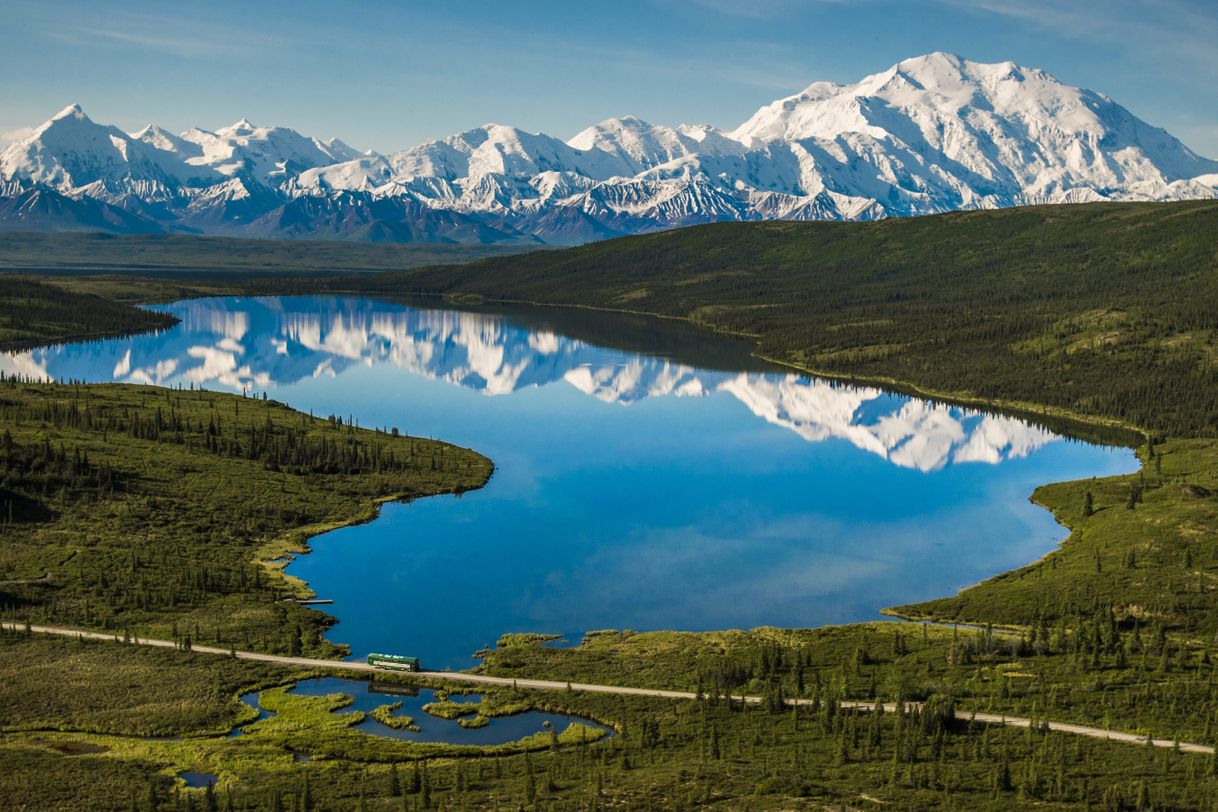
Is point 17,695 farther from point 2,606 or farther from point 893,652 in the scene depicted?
point 893,652

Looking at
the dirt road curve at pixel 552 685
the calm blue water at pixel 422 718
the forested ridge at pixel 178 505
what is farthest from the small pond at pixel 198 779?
the forested ridge at pixel 178 505

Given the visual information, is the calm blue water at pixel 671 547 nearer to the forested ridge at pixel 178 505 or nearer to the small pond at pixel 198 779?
the forested ridge at pixel 178 505

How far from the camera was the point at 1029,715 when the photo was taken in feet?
286

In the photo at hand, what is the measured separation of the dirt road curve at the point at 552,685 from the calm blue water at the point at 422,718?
2.56 metres

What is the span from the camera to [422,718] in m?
91.4

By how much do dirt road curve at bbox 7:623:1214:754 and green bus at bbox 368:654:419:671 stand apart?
0.60 m

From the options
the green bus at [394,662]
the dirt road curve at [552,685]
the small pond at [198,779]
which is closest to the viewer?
the small pond at [198,779]

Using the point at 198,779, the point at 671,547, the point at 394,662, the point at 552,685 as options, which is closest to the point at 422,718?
the point at 394,662

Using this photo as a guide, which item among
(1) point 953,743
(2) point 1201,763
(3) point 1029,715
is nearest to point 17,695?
(1) point 953,743

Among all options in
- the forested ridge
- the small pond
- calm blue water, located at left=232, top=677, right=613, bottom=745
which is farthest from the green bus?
the small pond

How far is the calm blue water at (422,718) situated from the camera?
88500 mm

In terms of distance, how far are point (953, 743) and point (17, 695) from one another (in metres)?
68.2

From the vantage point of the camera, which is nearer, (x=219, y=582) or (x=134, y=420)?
(x=219, y=582)

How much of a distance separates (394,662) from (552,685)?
13338mm
